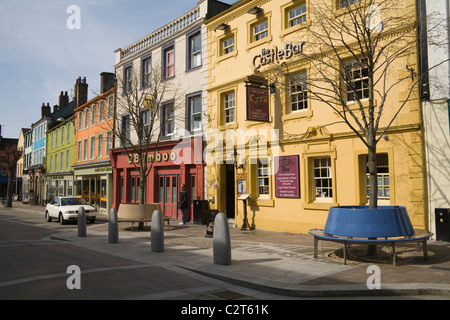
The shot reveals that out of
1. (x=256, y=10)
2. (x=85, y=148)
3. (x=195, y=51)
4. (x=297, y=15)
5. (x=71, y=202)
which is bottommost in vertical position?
(x=71, y=202)

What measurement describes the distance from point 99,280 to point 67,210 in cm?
1481

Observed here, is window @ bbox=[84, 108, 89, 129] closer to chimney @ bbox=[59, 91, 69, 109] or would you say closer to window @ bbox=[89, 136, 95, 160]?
window @ bbox=[89, 136, 95, 160]

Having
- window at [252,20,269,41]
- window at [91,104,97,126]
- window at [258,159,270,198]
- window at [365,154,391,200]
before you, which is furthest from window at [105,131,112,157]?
window at [365,154,391,200]

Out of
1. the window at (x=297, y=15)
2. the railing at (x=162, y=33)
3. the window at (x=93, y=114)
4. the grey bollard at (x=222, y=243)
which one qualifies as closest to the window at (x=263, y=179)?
the window at (x=297, y=15)

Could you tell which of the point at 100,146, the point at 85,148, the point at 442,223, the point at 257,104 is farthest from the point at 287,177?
the point at 85,148

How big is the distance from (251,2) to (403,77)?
26.3ft

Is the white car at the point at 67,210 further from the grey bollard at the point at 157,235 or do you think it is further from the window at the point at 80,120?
the window at the point at 80,120

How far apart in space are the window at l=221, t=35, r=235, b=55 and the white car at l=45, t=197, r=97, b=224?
1101 centimetres

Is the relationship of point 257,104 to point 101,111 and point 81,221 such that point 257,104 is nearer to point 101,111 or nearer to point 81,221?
point 81,221

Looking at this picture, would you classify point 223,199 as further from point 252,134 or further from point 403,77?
point 403,77

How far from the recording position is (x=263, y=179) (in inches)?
626

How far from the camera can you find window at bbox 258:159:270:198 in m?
15.7

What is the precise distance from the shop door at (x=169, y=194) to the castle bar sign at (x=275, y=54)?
803 cm
